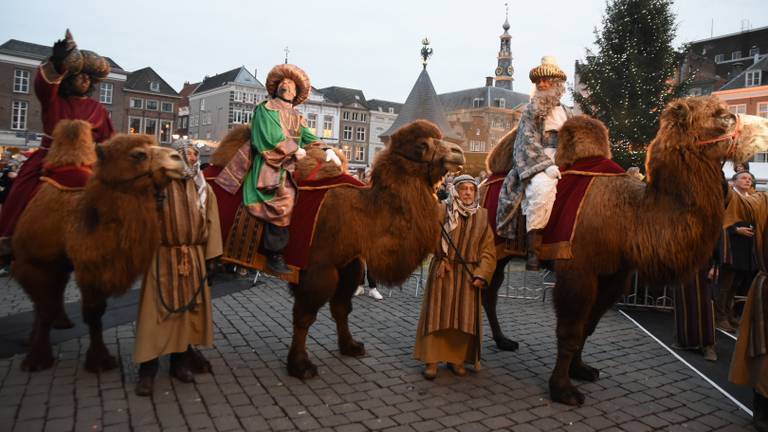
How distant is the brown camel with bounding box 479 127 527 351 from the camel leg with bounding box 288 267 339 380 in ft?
6.10

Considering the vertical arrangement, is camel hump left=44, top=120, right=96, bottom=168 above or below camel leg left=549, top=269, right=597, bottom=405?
above

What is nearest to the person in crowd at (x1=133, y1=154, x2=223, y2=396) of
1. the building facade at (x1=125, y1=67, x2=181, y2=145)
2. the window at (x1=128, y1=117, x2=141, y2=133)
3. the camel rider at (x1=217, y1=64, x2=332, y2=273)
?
the camel rider at (x1=217, y1=64, x2=332, y2=273)

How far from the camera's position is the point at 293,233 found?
5.05 meters

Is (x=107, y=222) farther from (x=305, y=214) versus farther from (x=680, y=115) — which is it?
(x=680, y=115)

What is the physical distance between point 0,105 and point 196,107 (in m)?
23.5

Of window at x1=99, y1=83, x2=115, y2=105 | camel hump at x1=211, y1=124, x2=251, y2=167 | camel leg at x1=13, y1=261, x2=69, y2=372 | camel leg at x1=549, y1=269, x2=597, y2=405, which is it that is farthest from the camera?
window at x1=99, y1=83, x2=115, y2=105

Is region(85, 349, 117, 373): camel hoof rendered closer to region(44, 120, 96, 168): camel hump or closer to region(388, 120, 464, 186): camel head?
region(44, 120, 96, 168): camel hump

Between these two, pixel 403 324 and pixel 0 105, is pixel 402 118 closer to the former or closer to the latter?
pixel 403 324

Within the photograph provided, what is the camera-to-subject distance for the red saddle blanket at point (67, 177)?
4.86m

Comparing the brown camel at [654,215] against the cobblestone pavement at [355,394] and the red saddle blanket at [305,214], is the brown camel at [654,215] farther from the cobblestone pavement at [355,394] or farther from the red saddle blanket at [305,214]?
the red saddle blanket at [305,214]

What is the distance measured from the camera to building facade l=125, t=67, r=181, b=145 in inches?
2106

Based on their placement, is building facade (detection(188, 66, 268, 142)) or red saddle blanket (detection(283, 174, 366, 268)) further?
building facade (detection(188, 66, 268, 142))

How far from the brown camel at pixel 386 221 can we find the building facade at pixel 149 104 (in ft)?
176

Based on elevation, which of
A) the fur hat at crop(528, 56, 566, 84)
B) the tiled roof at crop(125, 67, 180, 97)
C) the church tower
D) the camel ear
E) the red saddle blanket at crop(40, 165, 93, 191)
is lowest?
the red saddle blanket at crop(40, 165, 93, 191)
